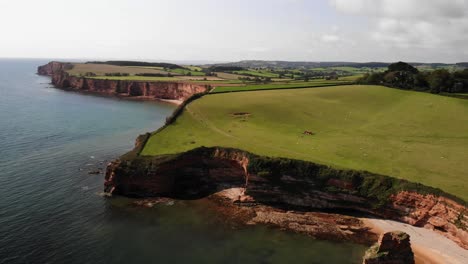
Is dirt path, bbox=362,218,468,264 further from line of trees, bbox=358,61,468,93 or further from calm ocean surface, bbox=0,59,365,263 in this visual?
line of trees, bbox=358,61,468,93

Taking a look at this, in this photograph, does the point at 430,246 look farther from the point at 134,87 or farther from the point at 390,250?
the point at 134,87

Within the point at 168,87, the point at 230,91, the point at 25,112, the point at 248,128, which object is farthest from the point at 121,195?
the point at 168,87

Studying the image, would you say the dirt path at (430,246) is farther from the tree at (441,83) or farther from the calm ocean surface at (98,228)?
the tree at (441,83)

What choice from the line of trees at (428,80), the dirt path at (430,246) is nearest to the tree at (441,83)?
the line of trees at (428,80)

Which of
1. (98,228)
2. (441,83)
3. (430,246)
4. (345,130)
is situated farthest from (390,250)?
(441,83)

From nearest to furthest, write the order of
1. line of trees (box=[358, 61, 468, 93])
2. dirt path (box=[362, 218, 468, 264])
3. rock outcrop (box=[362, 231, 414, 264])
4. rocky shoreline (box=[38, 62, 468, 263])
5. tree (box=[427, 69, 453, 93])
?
rock outcrop (box=[362, 231, 414, 264]), dirt path (box=[362, 218, 468, 264]), rocky shoreline (box=[38, 62, 468, 263]), tree (box=[427, 69, 453, 93]), line of trees (box=[358, 61, 468, 93])

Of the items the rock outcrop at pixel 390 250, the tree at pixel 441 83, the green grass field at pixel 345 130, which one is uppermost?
the tree at pixel 441 83

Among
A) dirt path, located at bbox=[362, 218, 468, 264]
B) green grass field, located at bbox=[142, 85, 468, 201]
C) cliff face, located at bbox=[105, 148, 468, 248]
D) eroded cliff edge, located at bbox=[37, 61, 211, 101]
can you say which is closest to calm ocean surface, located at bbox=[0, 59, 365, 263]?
cliff face, located at bbox=[105, 148, 468, 248]
